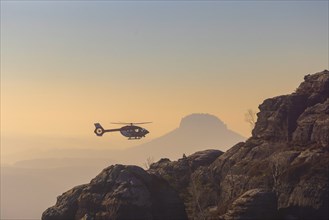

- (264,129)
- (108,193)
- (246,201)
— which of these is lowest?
(246,201)

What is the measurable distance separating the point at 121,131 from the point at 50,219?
42.2 m

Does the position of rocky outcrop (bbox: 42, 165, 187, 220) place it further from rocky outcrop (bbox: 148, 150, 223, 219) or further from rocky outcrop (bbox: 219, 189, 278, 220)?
rocky outcrop (bbox: 148, 150, 223, 219)

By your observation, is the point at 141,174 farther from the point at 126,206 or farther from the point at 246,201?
the point at 246,201

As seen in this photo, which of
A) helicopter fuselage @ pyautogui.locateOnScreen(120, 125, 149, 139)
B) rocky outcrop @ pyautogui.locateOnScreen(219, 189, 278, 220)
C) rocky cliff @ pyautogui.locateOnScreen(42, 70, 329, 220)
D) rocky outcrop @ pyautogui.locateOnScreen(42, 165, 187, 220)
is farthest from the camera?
helicopter fuselage @ pyautogui.locateOnScreen(120, 125, 149, 139)

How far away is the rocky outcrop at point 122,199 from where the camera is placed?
64.2 m

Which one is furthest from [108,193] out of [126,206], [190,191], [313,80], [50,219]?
[313,80]

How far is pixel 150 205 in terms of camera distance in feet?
212

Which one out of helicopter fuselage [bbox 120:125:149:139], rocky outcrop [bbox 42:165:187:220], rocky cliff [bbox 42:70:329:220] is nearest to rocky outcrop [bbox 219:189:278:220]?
rocky cliff [bbox 42:70:329:220]

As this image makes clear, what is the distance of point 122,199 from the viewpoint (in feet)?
213

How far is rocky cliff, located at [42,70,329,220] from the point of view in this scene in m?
64.1

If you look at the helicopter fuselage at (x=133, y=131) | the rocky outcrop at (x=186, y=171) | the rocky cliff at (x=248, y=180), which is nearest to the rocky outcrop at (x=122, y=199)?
the rocky cliff at (x=248, y=180)

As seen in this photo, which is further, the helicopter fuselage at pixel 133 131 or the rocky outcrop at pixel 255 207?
the helicopter fuselage at pixel 133 131

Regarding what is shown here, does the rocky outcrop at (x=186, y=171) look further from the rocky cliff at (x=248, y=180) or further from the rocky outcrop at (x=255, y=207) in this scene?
the rocky outcrop at (x=255, y=207)

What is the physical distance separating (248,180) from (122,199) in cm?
2700
